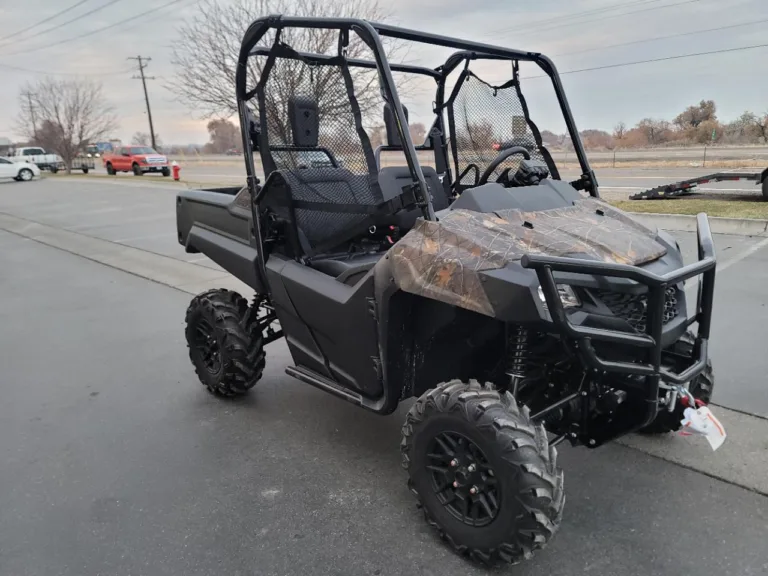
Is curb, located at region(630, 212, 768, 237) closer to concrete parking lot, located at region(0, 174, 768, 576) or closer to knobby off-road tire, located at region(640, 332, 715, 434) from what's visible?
concrete parking lot, located at region(0, 174, 768, 576)

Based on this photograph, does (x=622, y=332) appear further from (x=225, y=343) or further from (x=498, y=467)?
(x=225, y=343)

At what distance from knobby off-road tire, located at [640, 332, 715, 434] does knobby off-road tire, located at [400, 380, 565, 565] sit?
2.90ft

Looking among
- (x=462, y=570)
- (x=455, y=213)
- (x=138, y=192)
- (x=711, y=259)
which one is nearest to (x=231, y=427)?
(x=462, y=570)

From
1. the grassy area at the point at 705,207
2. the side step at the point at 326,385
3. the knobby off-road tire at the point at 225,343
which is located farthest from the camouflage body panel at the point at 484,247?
the grassy area at the point at 705,207

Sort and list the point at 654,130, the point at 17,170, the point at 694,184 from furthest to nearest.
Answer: the point at 654,130
the point at 17,170
the point at 694,184

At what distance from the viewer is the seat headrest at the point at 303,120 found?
10.7 ft

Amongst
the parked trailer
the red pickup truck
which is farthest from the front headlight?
the red pickup truck

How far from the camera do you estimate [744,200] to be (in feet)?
36.9

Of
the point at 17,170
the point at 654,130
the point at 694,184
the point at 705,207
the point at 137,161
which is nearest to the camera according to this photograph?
the point at 705,207

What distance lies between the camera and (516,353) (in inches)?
102

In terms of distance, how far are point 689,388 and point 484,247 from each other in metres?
1.38

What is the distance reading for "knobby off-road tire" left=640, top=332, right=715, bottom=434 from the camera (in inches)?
113

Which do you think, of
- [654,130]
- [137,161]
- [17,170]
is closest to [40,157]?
[17,170]

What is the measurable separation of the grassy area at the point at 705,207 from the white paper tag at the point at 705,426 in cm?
764
